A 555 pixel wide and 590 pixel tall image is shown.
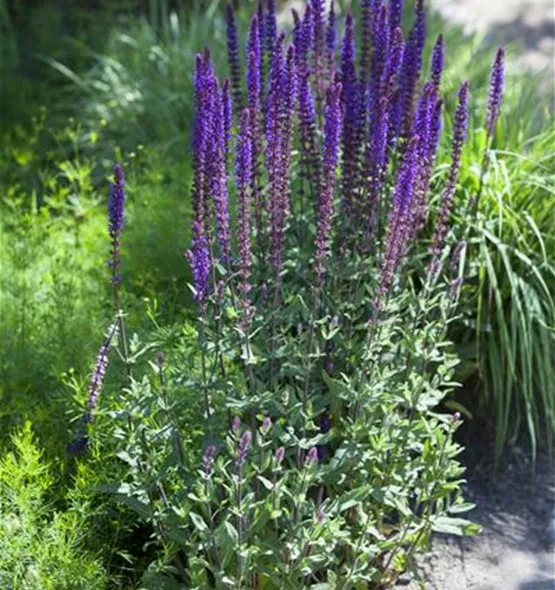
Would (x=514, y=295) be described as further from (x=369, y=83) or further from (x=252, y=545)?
(x=252, y=545)

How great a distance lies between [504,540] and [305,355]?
5.01 ft

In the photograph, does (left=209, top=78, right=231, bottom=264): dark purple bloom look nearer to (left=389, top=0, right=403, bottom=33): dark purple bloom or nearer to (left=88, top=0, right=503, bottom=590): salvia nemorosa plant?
(left=88, top=0, right=503, bottom=590): salvia nemorosa plant

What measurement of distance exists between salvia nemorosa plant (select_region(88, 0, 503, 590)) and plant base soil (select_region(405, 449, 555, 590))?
328mm

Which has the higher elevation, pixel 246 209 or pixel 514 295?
pixel 246 209

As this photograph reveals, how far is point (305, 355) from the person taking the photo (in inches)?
132

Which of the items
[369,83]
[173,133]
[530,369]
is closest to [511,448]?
[530,369]

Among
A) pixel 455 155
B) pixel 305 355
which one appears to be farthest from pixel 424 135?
pixel 305 355

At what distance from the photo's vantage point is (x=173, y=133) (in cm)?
658

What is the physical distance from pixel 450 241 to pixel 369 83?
809 mm

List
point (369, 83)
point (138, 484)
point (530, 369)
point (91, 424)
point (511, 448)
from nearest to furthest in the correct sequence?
point (138, 484), point (91, 424), point (369, 83), point (530, 369), point (511, 448)

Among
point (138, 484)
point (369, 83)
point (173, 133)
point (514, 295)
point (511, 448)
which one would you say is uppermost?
point (369, 83)

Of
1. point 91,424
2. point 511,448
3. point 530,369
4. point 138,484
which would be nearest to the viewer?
point 138,484

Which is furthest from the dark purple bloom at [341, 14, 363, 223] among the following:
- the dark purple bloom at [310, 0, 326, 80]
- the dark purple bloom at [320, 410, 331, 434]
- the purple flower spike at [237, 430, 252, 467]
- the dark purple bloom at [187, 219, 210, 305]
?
the purple flower spike at [237, 430, 252, 467]

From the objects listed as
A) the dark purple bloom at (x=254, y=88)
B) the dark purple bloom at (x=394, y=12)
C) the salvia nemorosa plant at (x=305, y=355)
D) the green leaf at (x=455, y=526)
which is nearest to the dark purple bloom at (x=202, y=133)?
the salvia nemorosa plant at (x=305, y=355)
